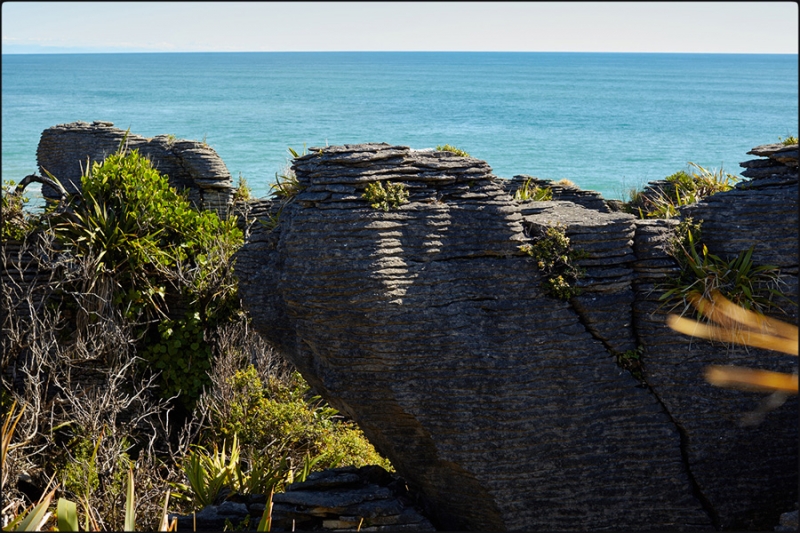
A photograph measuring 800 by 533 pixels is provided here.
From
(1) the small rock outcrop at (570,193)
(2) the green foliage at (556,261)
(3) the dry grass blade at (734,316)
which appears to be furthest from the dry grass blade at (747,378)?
(1) the small rock outcrop at (570,193)

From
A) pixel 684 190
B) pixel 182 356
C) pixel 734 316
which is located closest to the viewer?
pixel 734 316

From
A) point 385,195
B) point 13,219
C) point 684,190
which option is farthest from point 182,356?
point 684,190

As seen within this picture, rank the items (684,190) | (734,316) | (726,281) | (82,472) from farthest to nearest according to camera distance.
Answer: (684,190), (82,472), (726,281), (734,316)

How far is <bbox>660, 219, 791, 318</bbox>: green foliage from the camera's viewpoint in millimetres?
7297

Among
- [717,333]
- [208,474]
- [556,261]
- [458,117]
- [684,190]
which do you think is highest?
[458,117]

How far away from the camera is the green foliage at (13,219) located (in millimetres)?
11969

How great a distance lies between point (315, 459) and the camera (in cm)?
1087

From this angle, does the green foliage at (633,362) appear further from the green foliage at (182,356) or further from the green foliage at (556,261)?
the green foliage at (182,356)

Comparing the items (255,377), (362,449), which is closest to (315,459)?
(362,449)

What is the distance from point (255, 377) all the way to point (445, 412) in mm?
5686

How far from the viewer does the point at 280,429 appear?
464 inches

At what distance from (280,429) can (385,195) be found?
18.8ft

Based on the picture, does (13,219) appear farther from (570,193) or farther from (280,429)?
(570,193)

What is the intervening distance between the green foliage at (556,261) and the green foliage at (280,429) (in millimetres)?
5314
